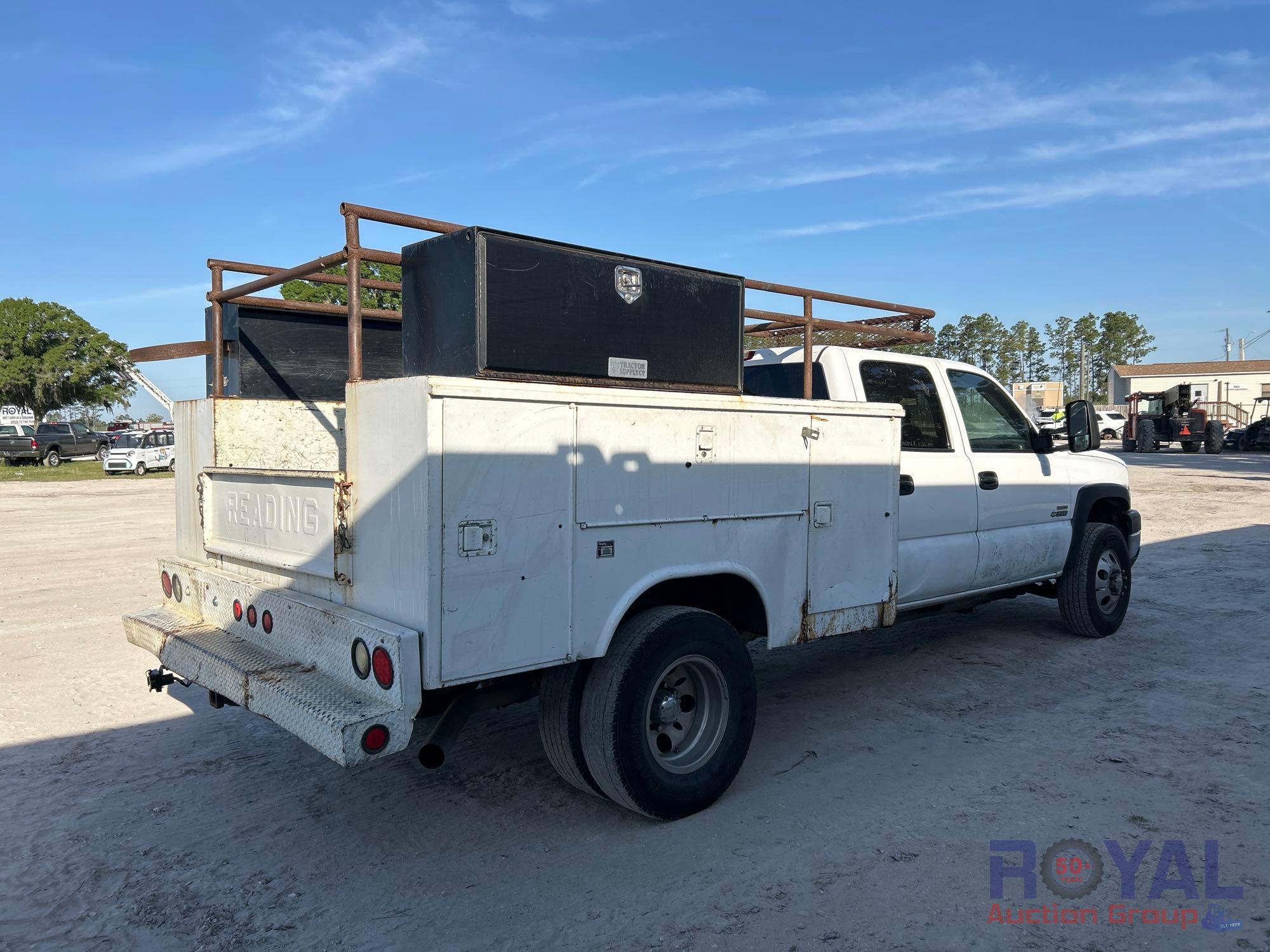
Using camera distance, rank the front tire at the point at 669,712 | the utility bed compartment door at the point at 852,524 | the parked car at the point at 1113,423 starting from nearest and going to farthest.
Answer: the front tire at the point at 669,712 → the utility bed compartment door at the point at 852,524 → the parked car at the point at 1113,423

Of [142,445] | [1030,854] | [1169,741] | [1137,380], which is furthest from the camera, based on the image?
[1137,380]

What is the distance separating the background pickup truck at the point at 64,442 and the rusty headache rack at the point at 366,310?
3485 centimetres

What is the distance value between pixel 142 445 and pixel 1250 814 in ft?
107

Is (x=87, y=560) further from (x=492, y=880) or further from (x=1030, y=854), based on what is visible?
(x=1030, y=854)

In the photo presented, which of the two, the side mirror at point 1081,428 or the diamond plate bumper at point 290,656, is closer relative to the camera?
the diamond plate bumper at point 290,656

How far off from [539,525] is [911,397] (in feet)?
10.00

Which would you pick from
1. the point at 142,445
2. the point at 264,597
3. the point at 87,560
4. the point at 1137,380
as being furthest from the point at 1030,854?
the point at 1137,380

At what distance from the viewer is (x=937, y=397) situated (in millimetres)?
5645

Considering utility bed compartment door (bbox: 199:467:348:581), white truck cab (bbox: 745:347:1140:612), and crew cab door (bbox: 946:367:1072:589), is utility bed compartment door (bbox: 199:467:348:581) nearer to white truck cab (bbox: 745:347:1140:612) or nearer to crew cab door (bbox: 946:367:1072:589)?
white truck cab (bbox: 745:347:1140:612)

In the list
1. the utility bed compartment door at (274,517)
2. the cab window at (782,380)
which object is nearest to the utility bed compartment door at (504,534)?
the utility bed compartment door at (274,517)

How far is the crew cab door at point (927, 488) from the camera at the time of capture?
16.8ft

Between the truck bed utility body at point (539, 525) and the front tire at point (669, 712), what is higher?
the truck bed utility body at point (539, 525)

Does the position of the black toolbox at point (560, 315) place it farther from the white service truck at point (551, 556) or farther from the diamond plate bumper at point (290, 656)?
the diamond plate bumper at point (290, 656)

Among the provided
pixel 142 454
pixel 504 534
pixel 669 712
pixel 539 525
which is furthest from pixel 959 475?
pixel 142 454
